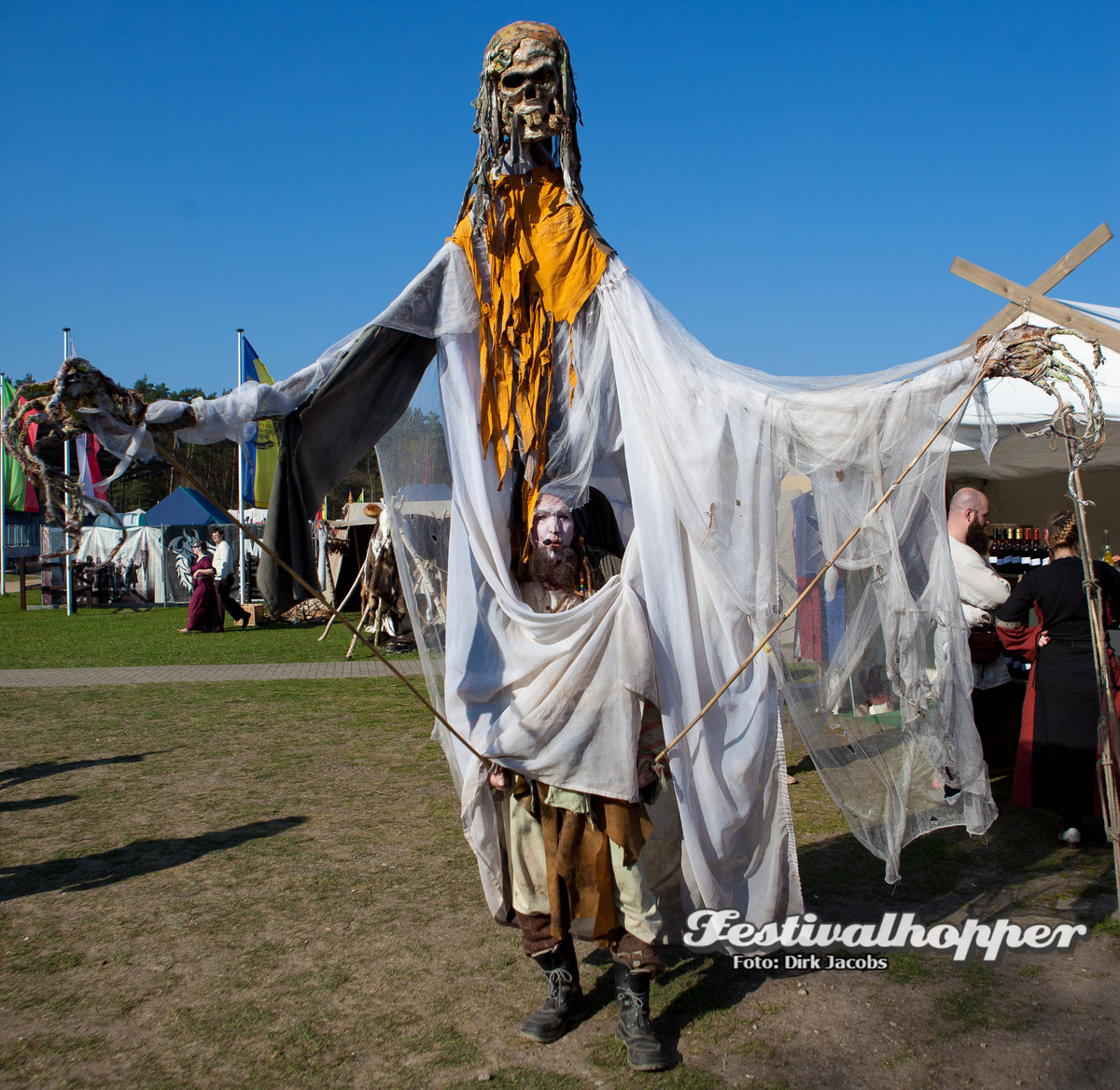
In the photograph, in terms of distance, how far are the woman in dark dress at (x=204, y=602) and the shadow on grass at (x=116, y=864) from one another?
11.4m

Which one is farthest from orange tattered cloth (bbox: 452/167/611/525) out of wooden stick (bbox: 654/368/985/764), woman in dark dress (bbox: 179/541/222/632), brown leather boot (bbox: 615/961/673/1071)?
woman in dark dress (bbox: 179/541/222/632)

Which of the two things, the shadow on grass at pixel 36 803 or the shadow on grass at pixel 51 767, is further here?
the shadow on grass at pixel 51 767

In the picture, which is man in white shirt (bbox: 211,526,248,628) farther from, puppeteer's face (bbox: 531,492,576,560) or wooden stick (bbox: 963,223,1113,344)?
wooden stick (bbox: 963,223,1113,344)

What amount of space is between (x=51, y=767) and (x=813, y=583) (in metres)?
5.62

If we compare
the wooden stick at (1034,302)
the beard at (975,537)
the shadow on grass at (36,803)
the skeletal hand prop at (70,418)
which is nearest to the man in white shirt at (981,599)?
the beard at (975,537)

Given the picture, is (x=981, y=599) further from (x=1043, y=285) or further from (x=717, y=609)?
(x=717, y=609)

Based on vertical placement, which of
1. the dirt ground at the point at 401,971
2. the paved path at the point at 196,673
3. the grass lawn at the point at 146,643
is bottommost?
the dirt ground at the point at 401,971

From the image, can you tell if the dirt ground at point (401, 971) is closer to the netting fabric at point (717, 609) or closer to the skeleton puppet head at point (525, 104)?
the netting fabric at point (717, 609)

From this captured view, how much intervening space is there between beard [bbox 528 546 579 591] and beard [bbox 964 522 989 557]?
3.15 m

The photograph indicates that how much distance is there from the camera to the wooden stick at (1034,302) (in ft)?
10.6

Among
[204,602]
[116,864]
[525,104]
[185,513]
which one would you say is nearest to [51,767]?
[116,864]

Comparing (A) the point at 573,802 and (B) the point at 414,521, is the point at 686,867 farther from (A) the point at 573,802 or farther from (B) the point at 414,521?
(B) the point at 414,521

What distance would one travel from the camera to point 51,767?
6.23 m

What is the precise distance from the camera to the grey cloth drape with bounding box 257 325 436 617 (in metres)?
3.04
